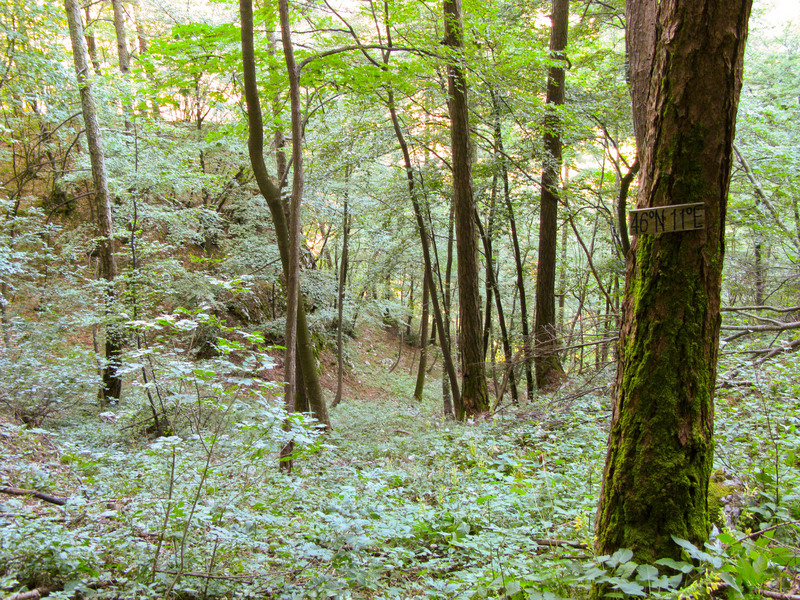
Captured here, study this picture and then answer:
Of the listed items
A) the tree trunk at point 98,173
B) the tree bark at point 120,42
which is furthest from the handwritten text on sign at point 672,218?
the tree bark at point 120,42

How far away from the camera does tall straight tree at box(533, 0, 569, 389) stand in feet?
28.3

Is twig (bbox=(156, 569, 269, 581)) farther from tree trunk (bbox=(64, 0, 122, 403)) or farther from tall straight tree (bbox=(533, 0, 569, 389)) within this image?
tree trunk (bbox=(64, 0, 122, 403))

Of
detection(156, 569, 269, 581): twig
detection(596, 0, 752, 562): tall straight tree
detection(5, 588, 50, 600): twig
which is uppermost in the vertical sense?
detection(596, 0, 752, 562): tall straight tree

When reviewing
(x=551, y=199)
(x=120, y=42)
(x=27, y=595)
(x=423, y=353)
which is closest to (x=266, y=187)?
(x=27, y=595)

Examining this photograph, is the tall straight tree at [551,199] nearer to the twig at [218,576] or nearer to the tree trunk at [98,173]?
the twig at [218,576]

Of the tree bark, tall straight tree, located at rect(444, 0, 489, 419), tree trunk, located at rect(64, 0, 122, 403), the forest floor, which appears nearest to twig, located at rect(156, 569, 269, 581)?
the forest floor

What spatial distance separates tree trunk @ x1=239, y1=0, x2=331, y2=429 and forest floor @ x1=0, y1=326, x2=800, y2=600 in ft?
5.30

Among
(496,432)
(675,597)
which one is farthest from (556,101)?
(675,597)

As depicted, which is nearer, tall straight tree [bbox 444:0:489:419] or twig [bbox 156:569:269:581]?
twig [bbox 156:569:269:581]

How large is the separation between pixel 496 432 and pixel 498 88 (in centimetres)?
600

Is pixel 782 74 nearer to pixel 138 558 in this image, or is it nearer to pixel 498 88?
pixel 498 88

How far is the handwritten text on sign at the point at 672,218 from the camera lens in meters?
1.95

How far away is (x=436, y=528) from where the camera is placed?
10.6 ft

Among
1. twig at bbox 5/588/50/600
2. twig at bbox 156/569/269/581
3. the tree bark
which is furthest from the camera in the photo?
the tree bark
